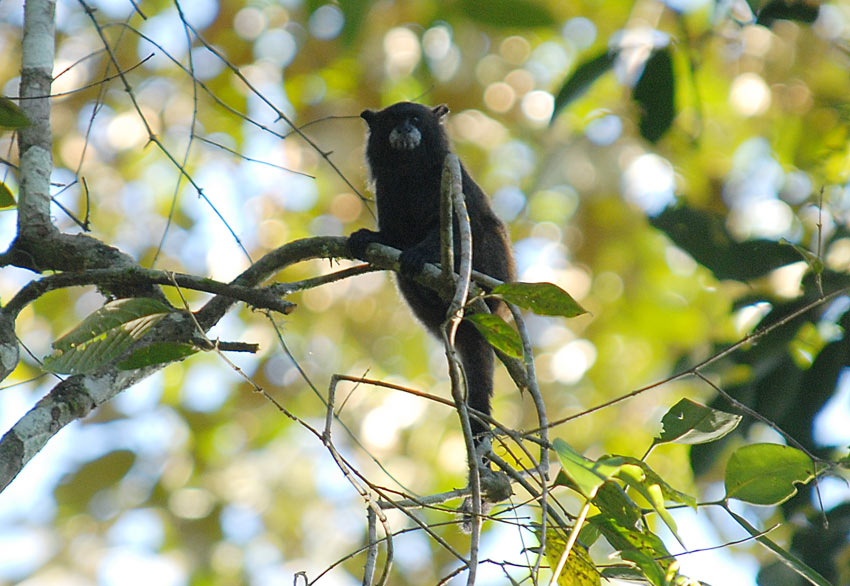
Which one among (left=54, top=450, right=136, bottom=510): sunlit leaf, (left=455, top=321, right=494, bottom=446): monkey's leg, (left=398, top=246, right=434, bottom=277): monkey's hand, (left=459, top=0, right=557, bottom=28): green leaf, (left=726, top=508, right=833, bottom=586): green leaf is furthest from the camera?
(left=54, top=450, right=136, bottom=510): sunlit leaf

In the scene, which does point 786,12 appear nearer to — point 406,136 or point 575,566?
point 406,136

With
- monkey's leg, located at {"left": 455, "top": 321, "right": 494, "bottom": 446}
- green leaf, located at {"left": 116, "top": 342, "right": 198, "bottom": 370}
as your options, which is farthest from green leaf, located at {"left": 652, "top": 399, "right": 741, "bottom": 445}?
monkey's leg, located at {"left": 455, "top": 321, "right": 494, "bottom": 446}

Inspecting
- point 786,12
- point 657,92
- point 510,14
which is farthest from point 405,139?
point 786,12

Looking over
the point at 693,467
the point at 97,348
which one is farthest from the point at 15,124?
the point at 693,467

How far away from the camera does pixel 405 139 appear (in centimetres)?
441

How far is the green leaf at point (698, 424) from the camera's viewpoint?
1729 millimetres

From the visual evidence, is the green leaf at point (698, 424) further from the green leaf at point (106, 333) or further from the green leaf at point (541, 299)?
the green leaf at point (106, 333)

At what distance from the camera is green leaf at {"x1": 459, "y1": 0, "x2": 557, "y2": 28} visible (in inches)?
121

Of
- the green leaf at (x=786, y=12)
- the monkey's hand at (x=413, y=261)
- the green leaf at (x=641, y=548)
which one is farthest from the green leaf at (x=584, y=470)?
the green leaf at (x=786, y=12)

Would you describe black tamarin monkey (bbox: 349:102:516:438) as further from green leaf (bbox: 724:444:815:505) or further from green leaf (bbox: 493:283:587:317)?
green leaf (bbox: 724:444:815:505)

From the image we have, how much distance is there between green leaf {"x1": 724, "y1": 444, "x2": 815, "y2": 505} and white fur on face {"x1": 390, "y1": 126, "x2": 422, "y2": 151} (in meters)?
3.01

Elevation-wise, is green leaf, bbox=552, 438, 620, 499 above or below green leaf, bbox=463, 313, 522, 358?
below

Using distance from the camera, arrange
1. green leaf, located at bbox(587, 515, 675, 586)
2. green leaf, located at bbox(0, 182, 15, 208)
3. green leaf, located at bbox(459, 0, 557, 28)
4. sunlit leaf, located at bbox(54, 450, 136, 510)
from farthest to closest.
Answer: sunlit leaf, located at bbox(54, 450, 136, 510) → green leaf, located at bbox(459, 0, 557, 28) → green leaf, located at bbox(0, 182, 15, 208) → green leaf, located at bbox(587, 515, 675, 586)

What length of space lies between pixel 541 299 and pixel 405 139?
2.85 meters
